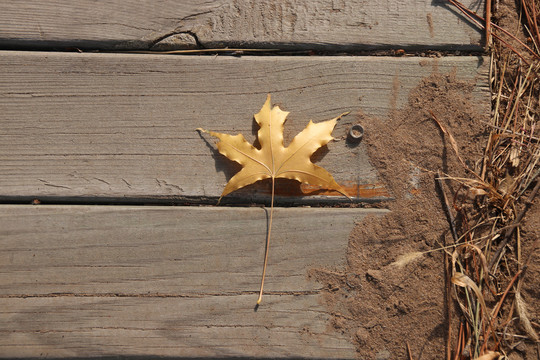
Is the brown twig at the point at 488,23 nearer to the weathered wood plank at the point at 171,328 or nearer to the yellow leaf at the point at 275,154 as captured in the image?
the yellow leaf at the point at 275,154

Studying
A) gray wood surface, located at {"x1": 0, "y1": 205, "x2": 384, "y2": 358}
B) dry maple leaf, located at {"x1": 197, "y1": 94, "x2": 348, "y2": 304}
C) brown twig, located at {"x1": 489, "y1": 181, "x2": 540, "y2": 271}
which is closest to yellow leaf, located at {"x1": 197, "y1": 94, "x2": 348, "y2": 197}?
dry maple leaf, located at {"x1": 197, "y1": 94, "x2": 348, "y2": 304}

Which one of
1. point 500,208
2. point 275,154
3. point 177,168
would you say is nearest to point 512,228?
point 500,208

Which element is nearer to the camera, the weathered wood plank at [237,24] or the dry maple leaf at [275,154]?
the dry maple leaf at [275,154]

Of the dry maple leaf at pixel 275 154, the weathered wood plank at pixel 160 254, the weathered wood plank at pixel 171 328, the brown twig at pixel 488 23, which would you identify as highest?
the brown twig at pixel 488 23

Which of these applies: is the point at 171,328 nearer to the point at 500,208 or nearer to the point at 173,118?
the point at 173,118

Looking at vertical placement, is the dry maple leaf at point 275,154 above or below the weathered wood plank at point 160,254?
above

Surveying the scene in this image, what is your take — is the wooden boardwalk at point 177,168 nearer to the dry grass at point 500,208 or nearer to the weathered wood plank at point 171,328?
the weathered wood plank at point 171,328

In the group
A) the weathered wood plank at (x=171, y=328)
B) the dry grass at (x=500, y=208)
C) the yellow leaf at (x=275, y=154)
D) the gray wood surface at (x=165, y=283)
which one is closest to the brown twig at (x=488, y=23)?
the dry grass at (x=500, y=208)

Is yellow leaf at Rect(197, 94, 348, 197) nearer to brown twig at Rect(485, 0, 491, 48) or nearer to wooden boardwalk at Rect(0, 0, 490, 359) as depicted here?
wooden boardwalk at Rect(0, 0, 490, 359)
